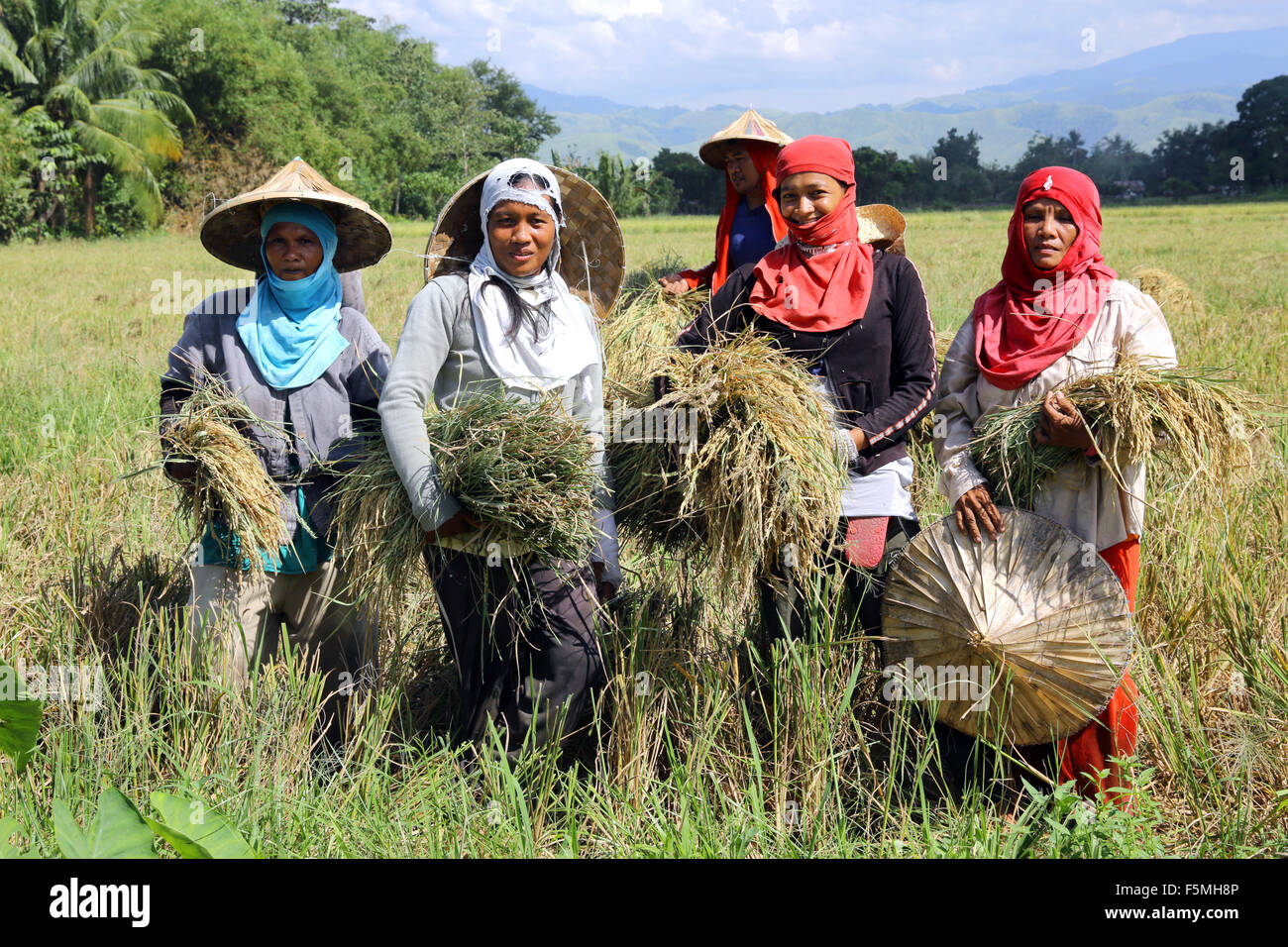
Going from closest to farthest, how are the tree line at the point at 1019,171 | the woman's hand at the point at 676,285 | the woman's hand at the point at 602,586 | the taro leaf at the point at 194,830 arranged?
the taro leaf at the point at 194,830, the woman's hand at the point at 602,586, the woman's hand at the point at 676,285, the tree line at the point at 1019,171

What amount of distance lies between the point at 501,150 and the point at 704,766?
164 ft

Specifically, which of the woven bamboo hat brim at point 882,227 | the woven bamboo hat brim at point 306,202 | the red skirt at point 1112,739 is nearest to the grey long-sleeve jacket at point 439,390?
the woven bamboo hat brim at point 306,202

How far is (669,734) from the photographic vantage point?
2.60 m

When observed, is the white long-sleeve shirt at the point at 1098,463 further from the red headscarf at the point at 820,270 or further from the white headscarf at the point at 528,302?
the white headscarf at the point at 528,302

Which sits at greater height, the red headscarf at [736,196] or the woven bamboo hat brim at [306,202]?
the red headscarf at [736,196]

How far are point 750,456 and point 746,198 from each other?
2.70m

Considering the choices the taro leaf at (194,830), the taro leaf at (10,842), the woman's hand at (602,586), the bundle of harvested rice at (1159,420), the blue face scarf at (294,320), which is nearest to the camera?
the taro leaf at (194,830)

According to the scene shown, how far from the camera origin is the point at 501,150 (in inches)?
1937

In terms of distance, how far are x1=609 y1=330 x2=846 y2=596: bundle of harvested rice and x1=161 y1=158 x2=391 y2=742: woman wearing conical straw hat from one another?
2.98ft

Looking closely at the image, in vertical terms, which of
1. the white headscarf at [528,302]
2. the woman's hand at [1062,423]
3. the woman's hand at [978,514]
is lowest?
the woman's hand at [978,514]

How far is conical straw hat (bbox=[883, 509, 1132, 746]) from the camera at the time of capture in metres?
2.37

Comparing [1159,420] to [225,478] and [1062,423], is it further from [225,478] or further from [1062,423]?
[225,478]

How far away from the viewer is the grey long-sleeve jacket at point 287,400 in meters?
2.67

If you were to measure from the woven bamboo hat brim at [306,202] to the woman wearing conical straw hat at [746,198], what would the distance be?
1790 mm
